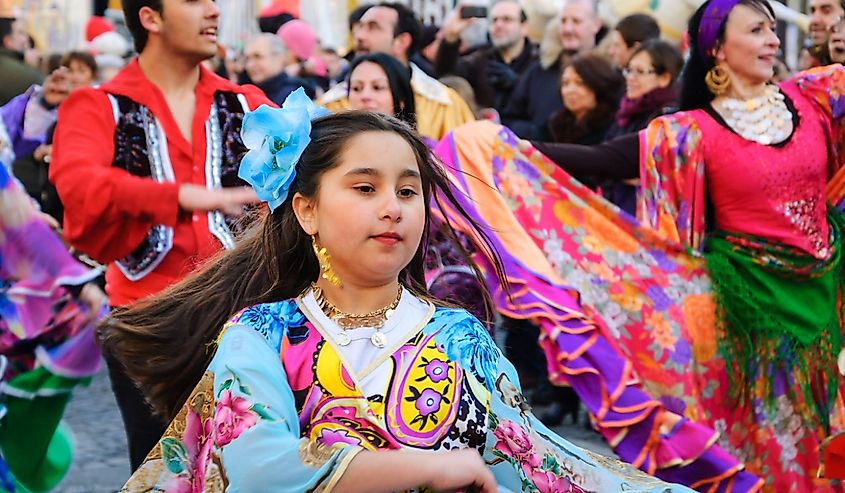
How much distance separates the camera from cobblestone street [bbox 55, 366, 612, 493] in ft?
18.4

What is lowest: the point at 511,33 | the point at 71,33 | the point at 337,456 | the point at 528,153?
the point at 71,33

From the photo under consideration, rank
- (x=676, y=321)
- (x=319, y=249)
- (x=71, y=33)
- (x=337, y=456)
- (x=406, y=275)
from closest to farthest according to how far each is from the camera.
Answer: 1. (x=337, y=456)
2. (x=319, y=249)
3. (x=406, y=275)
4. (x=676, y=321)
5. (x=71, y=33)

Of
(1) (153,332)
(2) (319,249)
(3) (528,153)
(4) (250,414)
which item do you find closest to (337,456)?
(4) (250,414)

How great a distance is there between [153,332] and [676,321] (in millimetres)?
2218

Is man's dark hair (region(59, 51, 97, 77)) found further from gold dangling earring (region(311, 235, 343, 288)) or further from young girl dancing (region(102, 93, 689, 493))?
gold dangling earring (region(311, 235, 343, 288))

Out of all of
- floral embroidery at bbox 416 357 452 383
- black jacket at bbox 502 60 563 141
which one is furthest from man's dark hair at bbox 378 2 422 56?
floral embroidery at bbox 416 357 452 383

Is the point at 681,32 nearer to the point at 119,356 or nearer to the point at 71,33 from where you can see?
the point at 71,33

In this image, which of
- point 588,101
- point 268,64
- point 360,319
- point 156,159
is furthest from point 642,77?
point 360,319

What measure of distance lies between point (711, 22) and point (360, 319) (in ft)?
9.15

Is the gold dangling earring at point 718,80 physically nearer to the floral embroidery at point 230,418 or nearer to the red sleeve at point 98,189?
the red sleeve at point 98,189

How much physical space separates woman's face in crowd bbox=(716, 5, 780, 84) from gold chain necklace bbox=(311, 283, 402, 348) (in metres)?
2.62

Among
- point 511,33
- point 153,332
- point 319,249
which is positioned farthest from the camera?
point 511,33

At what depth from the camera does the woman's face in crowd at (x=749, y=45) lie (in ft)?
15.9

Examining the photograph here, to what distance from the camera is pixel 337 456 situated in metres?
2.31
